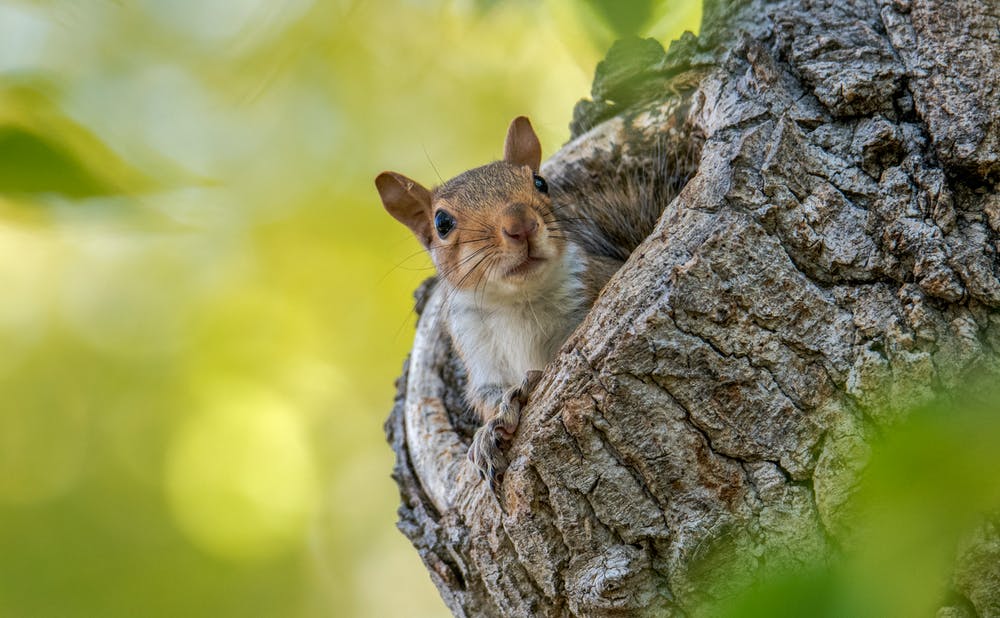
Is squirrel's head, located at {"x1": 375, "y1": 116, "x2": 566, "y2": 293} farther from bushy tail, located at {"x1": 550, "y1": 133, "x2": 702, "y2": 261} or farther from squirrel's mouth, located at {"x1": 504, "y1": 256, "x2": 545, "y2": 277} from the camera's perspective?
bushy tail, located at {"x1": 550, "y1": 133, "x2": 702, "y2": 261}

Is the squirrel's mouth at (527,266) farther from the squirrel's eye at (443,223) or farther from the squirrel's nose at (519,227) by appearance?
the squirrel's eye at (443,223)

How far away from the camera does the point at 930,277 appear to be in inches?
45.4

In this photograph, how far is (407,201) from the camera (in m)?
2.24

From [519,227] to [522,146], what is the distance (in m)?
0.45

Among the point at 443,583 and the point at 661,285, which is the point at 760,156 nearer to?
the point at 661,285

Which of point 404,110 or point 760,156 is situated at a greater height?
point 404,110

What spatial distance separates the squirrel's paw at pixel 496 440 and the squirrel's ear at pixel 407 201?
733 millimetres

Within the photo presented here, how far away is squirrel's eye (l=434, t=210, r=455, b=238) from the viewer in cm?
212

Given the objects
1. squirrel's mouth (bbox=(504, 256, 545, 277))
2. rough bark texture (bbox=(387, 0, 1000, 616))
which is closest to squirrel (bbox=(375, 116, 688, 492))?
squirrel's mouth (bbox=(504, 256, 545, 277))

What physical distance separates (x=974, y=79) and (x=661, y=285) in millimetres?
512

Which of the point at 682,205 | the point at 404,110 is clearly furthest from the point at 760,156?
the point at 404,110

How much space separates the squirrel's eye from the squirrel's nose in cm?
28

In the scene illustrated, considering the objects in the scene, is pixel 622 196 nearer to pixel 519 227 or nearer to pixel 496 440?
pixel 519 227

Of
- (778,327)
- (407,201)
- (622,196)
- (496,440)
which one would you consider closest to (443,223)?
(407,201)
